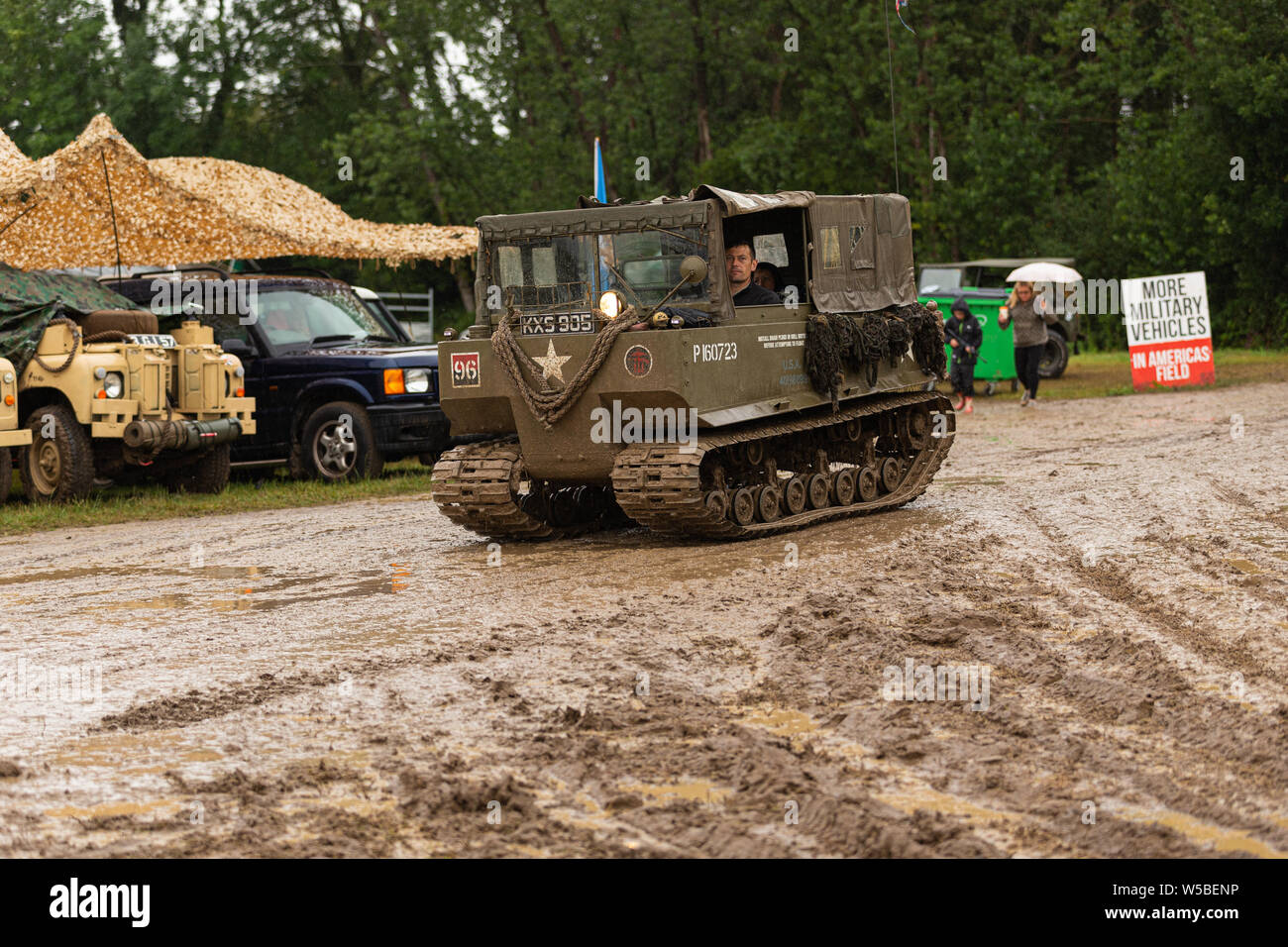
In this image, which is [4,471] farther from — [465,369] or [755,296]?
[755,296]

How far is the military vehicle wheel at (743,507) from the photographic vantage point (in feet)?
39.1

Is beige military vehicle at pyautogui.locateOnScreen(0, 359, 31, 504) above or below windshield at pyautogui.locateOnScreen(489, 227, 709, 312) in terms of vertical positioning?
below

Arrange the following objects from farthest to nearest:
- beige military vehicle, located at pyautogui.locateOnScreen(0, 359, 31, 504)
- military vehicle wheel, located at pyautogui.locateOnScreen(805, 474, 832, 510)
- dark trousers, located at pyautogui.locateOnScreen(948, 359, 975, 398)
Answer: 1. dark trousers, located at pyautogui.locateOnScreen(948, 359, 975, 398)
2. beige military vehicle, located at pyautogui.locateOnScreen(0, 359, 31, 504)
3. military vehicle wheel, located at pyautogui.locateOnScreen(805, 474, 832, 510)

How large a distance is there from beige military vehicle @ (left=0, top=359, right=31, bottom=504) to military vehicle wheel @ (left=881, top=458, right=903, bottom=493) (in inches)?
309

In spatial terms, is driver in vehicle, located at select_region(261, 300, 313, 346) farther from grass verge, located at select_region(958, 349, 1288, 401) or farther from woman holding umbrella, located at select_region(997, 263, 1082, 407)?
grass verge, located at select_region(958, 349, 1288, 401)

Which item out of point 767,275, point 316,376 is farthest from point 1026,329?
point 767,275

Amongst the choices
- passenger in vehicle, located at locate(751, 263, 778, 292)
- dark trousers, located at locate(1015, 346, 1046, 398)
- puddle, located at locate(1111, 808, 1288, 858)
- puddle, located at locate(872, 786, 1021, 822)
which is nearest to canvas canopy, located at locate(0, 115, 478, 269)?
dark trousers, located at locate(1015, 346, 1046, 398)

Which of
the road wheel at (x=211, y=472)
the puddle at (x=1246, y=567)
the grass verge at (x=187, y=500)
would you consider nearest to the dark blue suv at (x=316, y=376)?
the grass verge at (x=187, y=500)

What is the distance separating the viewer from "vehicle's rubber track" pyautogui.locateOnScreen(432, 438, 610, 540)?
12016 mm

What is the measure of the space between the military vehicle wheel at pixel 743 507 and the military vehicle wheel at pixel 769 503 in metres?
0.06

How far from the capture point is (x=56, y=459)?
50.7ft

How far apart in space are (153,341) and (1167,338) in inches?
672
